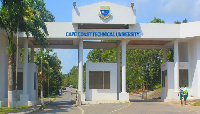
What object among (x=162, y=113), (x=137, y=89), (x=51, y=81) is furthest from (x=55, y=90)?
(x=162, y=113)

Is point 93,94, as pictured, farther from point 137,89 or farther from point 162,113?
point 137,89

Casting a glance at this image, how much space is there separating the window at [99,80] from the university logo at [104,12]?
5679 mm

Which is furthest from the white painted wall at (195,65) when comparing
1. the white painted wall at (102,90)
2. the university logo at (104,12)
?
the university logo at (104,12)

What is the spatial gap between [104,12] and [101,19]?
0.73 m

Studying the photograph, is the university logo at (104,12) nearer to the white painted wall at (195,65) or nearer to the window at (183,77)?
the white painted wall at (195,65)

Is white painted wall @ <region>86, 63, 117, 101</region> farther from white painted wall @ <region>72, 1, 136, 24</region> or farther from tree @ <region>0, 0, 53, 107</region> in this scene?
tree @ <region>0, 0, 53, 107</region>

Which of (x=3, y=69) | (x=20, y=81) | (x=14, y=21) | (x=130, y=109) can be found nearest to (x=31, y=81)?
(x=20, y=81)

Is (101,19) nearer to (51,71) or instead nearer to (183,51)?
(183,51)

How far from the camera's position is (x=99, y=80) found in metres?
31.3

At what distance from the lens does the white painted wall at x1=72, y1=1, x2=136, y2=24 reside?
29.8 m

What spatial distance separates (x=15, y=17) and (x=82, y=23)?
25.2 ft

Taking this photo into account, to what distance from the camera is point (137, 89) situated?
6184cm

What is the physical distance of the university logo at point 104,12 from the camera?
98.2 ft

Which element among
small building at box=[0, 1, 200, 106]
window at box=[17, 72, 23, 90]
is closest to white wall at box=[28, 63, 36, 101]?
small building at box=[0, 1, 200, 106]
